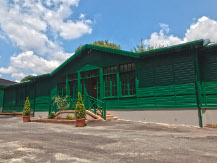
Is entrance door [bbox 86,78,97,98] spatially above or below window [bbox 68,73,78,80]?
below

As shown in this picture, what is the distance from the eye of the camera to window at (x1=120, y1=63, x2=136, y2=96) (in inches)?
466

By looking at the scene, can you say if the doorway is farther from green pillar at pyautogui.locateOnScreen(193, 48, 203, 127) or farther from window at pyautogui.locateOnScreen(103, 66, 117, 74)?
green pillar at pyautogui.locateOnScreen(193, 48, 203, 127)

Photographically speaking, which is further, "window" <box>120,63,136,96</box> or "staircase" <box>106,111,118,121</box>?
"window" <box>120,63,136,96</box>

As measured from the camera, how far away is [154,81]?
10.9 m

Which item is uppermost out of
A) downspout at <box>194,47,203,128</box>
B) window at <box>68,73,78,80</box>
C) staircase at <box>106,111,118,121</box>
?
window at <box>68,73,78,80</box>

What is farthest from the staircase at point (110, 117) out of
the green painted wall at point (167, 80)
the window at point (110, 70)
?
the window at point (110, 70)

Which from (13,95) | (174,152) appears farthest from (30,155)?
(13,95)

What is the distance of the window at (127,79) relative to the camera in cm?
1184

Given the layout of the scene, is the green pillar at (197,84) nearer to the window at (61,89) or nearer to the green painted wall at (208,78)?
the green painted wall at (208,78)

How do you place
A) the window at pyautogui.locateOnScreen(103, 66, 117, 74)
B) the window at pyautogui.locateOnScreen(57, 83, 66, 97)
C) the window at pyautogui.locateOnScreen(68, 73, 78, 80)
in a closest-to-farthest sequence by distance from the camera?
the window at pyautogui.locateOnScreen(103, 66, 117, 74) → the window at pyautogui.locateOnScreen(68, 73, 78, 80) → the window at pyautogui.locateOnScreen(57, 83, 66, 97)

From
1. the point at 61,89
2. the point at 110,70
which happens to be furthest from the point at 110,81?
the point at 61,89

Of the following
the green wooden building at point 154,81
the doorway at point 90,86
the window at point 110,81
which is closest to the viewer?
the green wooden building at point 154,81

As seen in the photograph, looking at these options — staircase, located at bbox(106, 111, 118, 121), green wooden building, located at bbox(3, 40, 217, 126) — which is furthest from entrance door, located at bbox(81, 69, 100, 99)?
staircase, located at bbox(106, 111, 118, 121)

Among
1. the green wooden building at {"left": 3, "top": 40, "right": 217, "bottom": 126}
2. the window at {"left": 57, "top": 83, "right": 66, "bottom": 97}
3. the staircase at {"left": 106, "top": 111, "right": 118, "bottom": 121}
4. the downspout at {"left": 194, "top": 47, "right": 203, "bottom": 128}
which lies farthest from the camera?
the window at {"left": 57, "top": 83, "right": 66, "bottom": 97}
